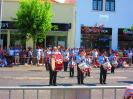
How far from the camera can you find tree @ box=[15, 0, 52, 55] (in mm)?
37219

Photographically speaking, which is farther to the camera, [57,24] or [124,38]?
[124,38]

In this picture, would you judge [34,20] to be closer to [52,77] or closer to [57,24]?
[57,24]

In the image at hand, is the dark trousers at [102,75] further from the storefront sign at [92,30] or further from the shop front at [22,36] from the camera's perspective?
the storefront sign at [92,30]

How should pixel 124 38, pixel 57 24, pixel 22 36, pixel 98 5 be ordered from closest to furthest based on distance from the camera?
1. pixel 22 36
2. pixel 57 24
3. pixel 124 38
4. pixel 98 5

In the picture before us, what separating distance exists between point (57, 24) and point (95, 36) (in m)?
3.68

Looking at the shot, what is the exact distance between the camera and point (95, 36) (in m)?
43.2

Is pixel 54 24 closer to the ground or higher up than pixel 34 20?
closer to the ground

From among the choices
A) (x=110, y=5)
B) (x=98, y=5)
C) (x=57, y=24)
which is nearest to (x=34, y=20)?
(x=57, y=24)

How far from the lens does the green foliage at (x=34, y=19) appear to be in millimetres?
37219

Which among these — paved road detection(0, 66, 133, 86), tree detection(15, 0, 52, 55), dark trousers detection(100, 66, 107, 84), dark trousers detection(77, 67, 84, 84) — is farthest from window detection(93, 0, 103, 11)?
dark trousers detection(77, 67, 84, 84)

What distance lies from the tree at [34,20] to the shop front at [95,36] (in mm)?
5873

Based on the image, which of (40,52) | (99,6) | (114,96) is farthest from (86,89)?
(99,6)

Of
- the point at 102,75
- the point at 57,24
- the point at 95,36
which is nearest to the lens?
the point at 102,75

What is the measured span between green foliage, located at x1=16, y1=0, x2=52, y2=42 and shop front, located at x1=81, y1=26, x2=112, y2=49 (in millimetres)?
5873
